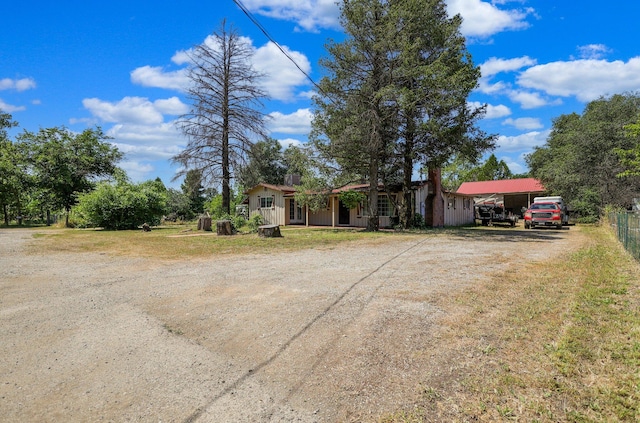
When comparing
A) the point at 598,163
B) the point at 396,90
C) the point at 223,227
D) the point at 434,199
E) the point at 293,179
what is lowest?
the point at 223,227

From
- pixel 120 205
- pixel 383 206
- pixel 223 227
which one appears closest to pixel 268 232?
pixel 223 227

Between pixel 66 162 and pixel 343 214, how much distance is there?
2328 centimetres

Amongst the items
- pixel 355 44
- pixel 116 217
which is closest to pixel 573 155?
pixel 355 44

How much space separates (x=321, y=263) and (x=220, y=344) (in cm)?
490

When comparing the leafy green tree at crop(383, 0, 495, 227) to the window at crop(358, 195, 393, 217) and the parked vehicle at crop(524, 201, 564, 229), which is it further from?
the parked vehicle at crop(524, 201, 564, 229)

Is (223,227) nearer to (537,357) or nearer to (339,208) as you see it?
(339,208)

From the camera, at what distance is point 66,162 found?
93.8 ft

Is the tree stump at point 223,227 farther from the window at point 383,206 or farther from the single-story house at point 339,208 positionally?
the window at point 383,206

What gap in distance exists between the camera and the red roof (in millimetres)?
34594

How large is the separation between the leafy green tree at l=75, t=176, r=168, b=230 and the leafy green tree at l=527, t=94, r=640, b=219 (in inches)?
1172

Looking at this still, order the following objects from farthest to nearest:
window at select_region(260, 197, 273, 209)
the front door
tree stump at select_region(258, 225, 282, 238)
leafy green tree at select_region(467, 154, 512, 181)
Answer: leafy green tree at select_region(467, 154, 512, 181)
window at select_region(260, 197, 273, 209)
the front door
tree stump at select_region(258, 225, 282, 238)

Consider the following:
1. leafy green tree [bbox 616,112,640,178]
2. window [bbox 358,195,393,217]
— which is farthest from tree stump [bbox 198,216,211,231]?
leafy green tree [bbox 616,112,640,178]

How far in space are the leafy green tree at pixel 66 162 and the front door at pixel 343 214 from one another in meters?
20.5

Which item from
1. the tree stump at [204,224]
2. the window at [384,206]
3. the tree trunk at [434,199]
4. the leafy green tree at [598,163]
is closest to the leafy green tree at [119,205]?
the tree stump at [204,224]
